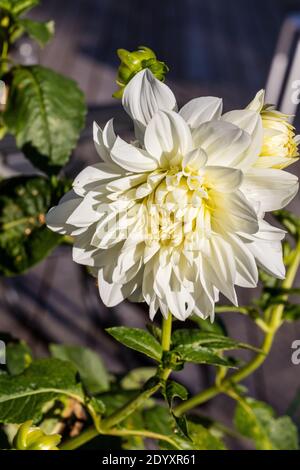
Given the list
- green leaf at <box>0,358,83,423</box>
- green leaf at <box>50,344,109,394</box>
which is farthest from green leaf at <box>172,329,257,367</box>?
green leaf at <box>50,344,109,394</box>

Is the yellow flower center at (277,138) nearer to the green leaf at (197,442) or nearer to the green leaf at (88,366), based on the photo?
the green leaf at (197,442)

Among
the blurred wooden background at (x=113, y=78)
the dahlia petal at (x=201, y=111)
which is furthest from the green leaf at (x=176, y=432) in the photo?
the blurred wooden background at (x=113, y=78)

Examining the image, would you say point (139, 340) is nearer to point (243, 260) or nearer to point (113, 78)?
point (243, 260)

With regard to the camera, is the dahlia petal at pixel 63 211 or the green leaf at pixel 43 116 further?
the green leaf at pixel 43 116

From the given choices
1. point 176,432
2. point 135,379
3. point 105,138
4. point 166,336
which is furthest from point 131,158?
point 135,379
